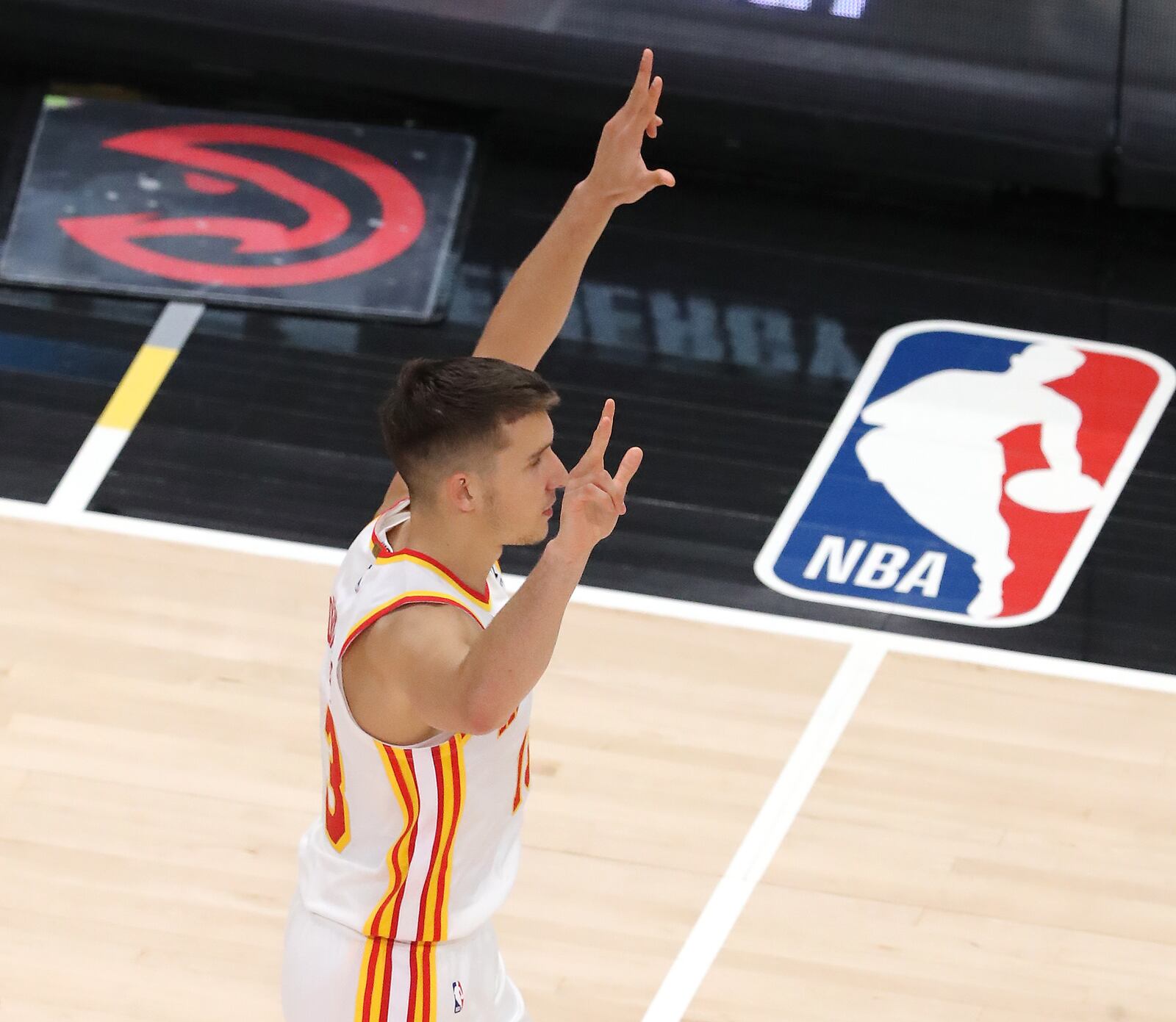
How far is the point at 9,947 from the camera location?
15.0 feet

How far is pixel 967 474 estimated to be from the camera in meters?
6.51

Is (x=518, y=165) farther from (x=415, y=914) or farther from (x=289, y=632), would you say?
(x=415, y=914)

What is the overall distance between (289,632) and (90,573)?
691 millimetres

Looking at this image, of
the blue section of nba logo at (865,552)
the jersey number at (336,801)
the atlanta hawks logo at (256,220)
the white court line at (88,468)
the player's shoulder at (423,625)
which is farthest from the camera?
the atlanta hawks logo at (256,220)

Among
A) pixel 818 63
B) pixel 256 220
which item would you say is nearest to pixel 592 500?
pixel 256 220

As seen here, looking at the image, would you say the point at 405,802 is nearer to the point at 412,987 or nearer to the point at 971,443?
the point at 412,987

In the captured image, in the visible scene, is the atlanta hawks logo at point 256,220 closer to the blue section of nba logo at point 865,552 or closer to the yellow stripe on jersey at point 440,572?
the blue section of nba logo at point 865,552

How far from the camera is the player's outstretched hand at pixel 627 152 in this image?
3.39 metres

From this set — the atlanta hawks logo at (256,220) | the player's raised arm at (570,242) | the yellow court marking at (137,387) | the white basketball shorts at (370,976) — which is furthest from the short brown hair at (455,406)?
the atlanta hawks logo at (256,220)

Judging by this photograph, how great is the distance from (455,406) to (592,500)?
12.1 inches

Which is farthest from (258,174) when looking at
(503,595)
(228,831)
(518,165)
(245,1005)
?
(503,595)

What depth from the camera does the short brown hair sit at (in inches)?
109

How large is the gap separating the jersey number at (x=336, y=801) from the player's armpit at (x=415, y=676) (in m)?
0.16

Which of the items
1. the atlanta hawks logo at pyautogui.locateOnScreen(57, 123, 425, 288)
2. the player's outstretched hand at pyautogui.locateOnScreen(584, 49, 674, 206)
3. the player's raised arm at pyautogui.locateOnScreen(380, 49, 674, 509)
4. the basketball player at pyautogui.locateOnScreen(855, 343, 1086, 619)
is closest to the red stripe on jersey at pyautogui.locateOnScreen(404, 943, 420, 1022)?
the player's raised arm at pyautogui.locateOnScreen(380, 49, 674, 509)
